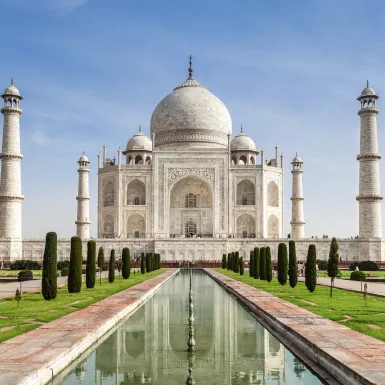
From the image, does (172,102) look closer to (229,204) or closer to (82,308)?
(229,204)

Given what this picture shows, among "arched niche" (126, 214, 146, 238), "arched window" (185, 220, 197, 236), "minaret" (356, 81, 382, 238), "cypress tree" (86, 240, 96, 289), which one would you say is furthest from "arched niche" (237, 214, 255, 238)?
"cypress tree" (86, 240, 96, 289)

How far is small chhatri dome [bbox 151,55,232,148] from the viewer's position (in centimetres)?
3703

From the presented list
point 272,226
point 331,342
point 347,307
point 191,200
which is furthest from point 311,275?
point 191,200

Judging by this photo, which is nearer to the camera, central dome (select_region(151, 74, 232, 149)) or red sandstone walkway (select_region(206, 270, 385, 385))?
red sandstone walkway (select_region(206, 270, 385, 385))

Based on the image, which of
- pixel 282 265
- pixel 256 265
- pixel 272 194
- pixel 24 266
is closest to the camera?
pixel 282 265

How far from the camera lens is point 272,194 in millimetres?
35781

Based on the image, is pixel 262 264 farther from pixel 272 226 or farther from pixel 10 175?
pixel 272 226

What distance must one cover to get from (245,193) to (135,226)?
727cm

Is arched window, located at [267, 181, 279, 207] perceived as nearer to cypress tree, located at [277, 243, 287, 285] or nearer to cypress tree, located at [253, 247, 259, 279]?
cypress tree, located at [253, 247, 259, 279]

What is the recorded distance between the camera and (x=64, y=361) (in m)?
5.24

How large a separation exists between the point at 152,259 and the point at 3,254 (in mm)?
8832

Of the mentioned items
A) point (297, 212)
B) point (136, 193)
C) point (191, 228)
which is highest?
point (136, 193)

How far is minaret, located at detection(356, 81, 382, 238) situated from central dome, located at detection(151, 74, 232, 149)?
10526 millimetres

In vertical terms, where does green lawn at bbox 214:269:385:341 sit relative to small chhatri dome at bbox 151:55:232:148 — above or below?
below
